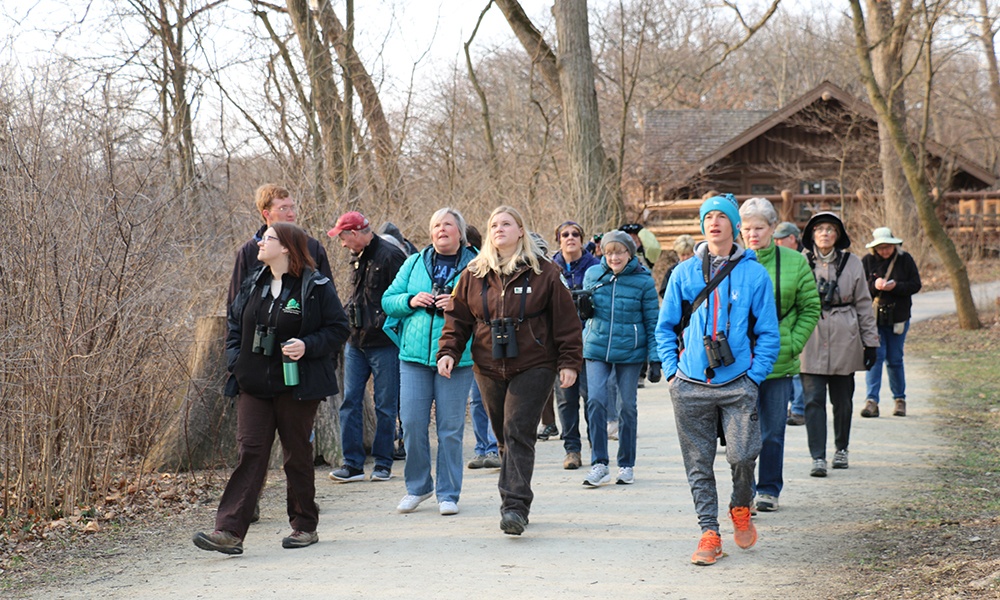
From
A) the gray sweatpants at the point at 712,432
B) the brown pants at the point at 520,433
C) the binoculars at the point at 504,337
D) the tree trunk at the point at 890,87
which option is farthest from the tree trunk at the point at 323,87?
the tree trunk at the point at 890,87

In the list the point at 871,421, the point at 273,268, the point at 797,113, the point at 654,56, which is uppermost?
the point at 654,56

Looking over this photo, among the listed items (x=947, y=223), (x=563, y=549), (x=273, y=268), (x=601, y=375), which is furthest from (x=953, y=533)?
(x=947, y=223)

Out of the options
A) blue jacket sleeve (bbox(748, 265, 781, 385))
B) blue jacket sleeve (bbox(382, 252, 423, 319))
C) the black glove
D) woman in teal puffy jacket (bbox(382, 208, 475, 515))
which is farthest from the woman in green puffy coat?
blue jacket sleeve (bbox(382, 252, 423, 319))

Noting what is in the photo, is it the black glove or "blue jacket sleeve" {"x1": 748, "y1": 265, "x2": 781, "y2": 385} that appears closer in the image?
"blue jacket sleeve" {"x1": 748, "y1": 265, "x2": 781, "y2": 385}

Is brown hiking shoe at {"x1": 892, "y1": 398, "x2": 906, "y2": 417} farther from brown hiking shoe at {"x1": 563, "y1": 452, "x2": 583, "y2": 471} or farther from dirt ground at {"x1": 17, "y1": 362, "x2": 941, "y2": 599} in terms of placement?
brown hiking shoe at {"x1": 563, "y1": 452, "x2": 583, "y2": 471}

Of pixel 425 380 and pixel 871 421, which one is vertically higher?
pixel 425 380

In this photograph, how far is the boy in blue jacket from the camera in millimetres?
5859

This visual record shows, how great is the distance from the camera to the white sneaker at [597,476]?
7.85 m

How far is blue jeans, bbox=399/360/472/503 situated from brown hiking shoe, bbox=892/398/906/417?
5.86m

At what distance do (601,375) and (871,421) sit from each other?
4020 mm

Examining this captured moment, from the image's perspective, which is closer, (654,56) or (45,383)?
(45,383)

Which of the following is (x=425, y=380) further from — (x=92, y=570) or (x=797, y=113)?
(x=797, y=113)

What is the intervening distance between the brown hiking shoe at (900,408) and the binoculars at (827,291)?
11.0 feet

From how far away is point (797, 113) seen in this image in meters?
35.9
